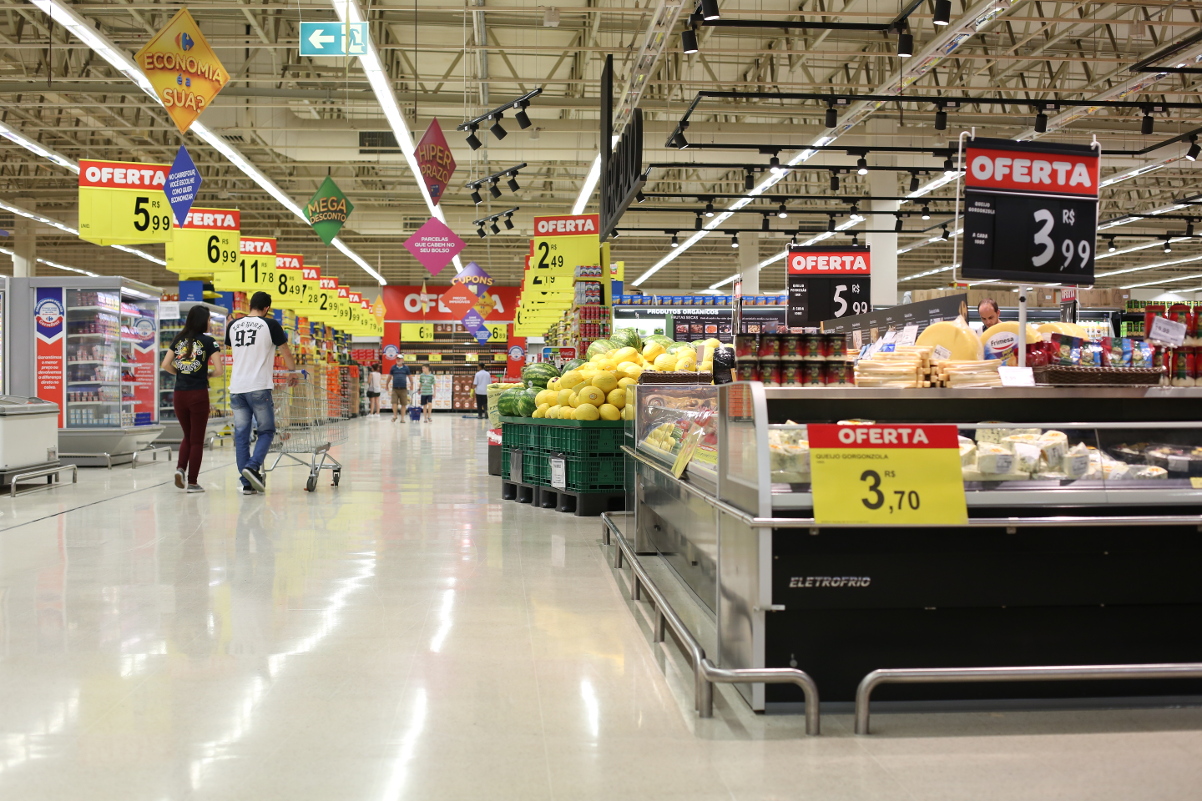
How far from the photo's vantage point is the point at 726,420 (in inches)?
119

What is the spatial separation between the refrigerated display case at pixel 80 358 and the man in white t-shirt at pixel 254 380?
11.5 ft

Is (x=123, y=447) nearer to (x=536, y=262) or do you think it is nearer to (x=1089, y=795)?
(x=536, y=262)

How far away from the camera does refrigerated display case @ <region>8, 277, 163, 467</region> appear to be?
10102mm

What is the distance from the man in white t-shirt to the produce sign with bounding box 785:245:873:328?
17.1 feet

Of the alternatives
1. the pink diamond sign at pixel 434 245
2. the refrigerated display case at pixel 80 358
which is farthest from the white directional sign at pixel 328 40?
the pink diamond sign at pixel 434 245

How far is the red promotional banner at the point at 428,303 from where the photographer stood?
3456cm

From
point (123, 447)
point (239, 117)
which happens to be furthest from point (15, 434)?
point (239, 117)

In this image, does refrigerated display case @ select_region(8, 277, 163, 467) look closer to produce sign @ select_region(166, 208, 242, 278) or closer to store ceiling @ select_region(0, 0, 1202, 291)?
produce sign @ select_region(166, 208, 242, 278)

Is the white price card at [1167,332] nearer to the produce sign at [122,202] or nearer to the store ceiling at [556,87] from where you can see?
the store ceiling at [556,87]

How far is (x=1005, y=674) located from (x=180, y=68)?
299 inches

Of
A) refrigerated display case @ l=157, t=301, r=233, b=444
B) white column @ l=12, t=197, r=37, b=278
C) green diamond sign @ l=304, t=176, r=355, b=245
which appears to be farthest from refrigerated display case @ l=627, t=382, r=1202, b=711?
white column @ l=12, t=197, r=37, b=278

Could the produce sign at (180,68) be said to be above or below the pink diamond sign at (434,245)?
above

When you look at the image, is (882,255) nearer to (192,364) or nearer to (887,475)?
(192,364)

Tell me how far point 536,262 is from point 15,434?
623 centimetres
